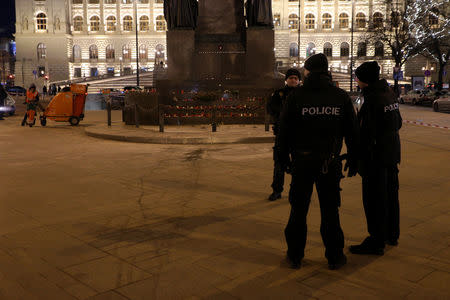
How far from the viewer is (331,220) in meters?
4.04

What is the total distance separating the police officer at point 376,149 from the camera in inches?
174

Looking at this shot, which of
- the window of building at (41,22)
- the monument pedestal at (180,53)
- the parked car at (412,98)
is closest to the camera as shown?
the monument pedestal at (180,53)

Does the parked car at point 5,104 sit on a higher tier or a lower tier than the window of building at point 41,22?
lower

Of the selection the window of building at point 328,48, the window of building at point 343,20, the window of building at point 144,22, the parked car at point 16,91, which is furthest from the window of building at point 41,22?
the window of building at point 343,20

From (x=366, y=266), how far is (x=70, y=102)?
15162mm

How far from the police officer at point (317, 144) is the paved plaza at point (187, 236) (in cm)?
30

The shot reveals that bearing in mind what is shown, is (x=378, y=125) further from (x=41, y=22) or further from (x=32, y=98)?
(x=41, y=22)

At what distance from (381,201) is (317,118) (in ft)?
3.82

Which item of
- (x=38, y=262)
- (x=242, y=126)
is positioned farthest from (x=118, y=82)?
(x=38, y=262)

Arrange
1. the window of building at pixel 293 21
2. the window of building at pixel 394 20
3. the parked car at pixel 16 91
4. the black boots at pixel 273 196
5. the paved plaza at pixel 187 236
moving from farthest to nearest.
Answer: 1. the window of building at pixel 293 21
2. the parked car at pixel 16 91
3. the window of building at pixel 394 20
4. the black boots at pixel 273 196
5. the paved plaza at pixel 187 236

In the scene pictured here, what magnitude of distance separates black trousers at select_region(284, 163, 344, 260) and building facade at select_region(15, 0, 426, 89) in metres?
77.5

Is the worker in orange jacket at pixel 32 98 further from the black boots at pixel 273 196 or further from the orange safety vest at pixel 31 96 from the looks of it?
the black boots at pixel 273 196

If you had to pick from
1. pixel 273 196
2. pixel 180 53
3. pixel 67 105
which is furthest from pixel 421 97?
pixel 273 196

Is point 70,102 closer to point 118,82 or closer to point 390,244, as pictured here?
point 390,244
